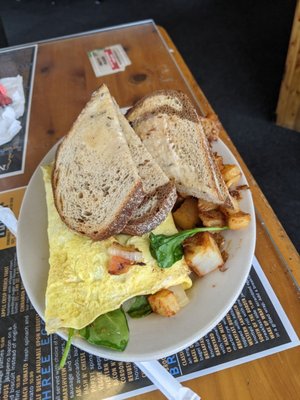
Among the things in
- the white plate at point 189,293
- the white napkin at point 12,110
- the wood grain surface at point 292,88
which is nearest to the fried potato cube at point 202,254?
the white plate at point 189,293

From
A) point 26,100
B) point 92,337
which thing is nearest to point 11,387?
point 92,337

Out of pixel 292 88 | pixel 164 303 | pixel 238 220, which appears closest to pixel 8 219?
pixel 164 303

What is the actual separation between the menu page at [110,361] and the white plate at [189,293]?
0.42 ft

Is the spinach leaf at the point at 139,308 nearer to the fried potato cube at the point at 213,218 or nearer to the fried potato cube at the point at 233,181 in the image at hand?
the fried potato cube at the point at 213,218

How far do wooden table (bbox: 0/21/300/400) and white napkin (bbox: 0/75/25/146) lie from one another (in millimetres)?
54

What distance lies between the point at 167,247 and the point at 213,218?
0.17 m

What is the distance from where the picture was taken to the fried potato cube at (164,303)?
0.89m

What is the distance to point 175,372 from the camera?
3.10 ft

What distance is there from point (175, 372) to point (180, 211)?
0.40 m

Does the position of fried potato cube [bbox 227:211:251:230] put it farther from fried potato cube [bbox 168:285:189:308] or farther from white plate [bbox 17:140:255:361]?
fried potato cube [bbox 168:285:189:308]

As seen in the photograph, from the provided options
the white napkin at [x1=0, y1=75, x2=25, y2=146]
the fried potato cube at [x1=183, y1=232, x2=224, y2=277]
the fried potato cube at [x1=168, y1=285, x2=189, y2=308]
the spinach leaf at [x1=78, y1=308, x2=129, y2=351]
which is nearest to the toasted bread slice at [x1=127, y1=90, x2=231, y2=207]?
the fried potato cube at [x1=183, y1=232, x2=224, y2=277]

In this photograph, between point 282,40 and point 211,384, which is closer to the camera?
point 211,384

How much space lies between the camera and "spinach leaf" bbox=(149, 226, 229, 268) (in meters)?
0.92

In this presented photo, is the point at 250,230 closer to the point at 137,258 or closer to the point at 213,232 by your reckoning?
the point at 213,232
